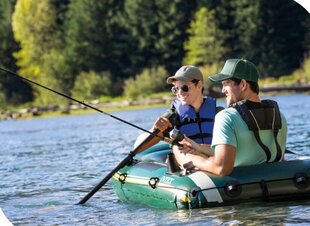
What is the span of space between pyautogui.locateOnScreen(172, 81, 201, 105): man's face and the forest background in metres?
37.3

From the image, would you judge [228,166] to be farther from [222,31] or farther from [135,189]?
[222,31]

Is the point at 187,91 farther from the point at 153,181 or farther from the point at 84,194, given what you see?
the point at 84,194

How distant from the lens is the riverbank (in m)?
36.7

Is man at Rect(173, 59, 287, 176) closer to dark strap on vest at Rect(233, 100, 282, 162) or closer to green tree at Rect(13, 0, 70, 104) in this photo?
dark strap on vest at Rect(233, 100, 282, 162)

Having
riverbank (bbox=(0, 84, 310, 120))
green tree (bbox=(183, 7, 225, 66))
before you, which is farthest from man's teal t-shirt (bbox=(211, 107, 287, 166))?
green tree (bbox=(183, 7, 225, 66))

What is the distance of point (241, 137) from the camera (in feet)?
21.5

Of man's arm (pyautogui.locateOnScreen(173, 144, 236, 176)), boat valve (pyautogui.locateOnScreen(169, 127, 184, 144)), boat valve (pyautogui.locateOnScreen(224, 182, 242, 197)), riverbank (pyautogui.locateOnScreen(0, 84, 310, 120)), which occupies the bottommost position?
riverbank (pyautogui.locateOnScreen(0, 84, 310, 120))

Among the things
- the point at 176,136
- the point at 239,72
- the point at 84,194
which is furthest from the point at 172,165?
the point at 84,194

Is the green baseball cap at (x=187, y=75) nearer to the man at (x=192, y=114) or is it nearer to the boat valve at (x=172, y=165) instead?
the man at (x=192, y=114)

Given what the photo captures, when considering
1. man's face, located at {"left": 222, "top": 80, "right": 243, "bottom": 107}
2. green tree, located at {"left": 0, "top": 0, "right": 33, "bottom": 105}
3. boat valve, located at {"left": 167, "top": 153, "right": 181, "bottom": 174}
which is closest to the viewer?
man's face, located at {"left": 222, "top": 80, "right": 243, "bottom": 107}

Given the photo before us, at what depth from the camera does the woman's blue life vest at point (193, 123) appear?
7.58m

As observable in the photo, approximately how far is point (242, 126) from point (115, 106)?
31.2 m

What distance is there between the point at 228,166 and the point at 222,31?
43126 millimetres

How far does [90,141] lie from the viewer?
17859 mm
